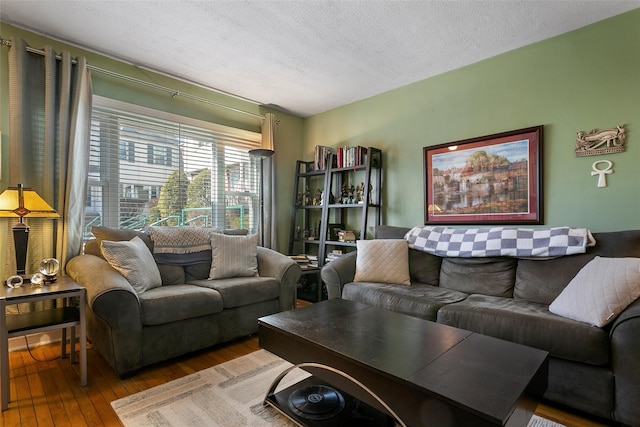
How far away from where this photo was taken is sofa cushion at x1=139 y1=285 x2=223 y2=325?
2045mm

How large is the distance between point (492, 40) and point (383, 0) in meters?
1.08

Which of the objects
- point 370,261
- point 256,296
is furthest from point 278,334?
point 370,261

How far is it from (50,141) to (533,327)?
3.47 metres

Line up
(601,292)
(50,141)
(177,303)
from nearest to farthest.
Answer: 1. (601,292)
2. (177,303)
3. (50,141)

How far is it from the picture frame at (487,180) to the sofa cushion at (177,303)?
216 centimetres

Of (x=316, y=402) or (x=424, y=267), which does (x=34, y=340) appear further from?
(x=424, y=267)

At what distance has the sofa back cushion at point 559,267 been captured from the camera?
198 cm

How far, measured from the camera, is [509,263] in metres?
2.40

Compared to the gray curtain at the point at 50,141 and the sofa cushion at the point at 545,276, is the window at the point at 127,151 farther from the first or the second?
the sofa cushion at the point at 545,276

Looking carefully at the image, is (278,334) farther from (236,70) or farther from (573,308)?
(236,70)

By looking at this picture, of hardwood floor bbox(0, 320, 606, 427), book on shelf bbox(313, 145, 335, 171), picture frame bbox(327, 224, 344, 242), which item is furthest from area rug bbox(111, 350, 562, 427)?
book on shelf bbox(313, 145, 335, 171)

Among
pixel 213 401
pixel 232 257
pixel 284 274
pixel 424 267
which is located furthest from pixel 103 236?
pixel 424 267

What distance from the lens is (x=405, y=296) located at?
2275mm

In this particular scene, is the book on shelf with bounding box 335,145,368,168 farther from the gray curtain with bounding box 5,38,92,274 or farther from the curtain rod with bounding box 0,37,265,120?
the gray curtain with bounding box 5,38,92,274
